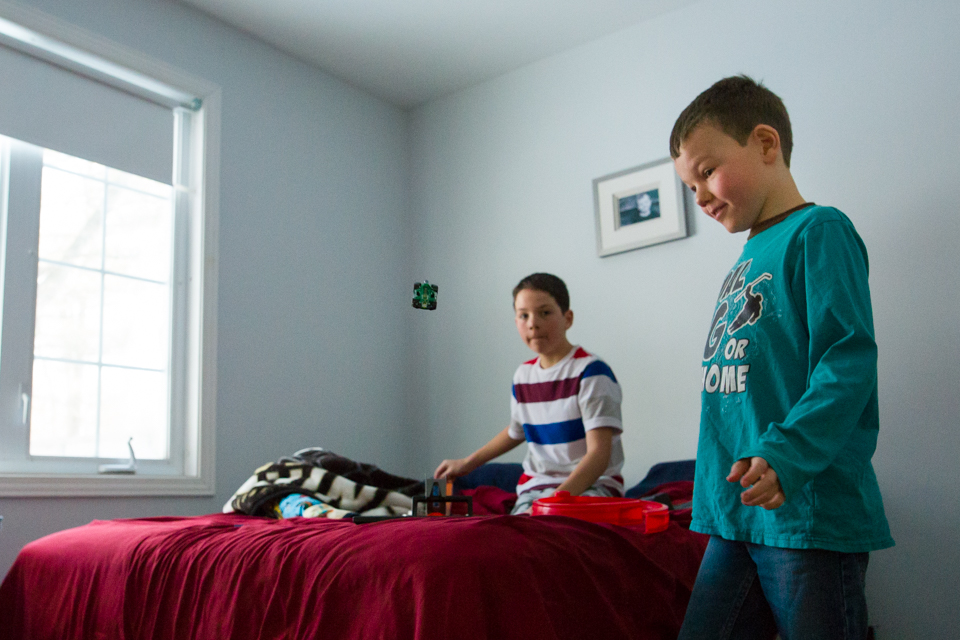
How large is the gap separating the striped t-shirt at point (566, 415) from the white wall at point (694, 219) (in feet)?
2.12

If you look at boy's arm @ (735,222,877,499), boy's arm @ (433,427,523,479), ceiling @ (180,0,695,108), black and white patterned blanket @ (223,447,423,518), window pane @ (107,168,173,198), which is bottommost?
black and white patterned blanket @ (223,447,423,518)

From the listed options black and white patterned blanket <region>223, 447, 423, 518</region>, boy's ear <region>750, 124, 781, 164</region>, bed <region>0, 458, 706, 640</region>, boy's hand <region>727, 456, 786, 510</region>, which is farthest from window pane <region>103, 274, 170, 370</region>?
boy's hand <region>727, 456, 786, 510</region>

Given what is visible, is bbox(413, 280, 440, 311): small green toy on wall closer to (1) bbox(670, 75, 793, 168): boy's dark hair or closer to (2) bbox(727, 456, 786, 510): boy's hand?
(1) bbox(670, 75, 793, 168): boy's dark hair

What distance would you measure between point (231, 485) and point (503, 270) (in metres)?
1.37

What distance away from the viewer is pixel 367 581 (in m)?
1.21

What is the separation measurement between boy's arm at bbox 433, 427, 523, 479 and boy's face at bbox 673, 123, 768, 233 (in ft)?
4.01

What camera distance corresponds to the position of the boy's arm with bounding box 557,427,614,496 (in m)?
2.05

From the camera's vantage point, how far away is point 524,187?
3369mm

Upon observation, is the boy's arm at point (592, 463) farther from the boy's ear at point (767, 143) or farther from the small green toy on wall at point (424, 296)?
the boy's ear at point (767, 143)

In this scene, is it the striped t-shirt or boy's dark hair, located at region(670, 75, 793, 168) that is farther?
the striped t-shirt

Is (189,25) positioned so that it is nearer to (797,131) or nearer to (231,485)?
(231,485)

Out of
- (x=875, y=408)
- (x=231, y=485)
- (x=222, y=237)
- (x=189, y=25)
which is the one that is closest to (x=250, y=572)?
(x=875, y=408)

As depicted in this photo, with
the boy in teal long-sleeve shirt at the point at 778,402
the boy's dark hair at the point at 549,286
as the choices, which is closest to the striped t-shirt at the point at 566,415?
the boy's dark hair at the point at 549,286

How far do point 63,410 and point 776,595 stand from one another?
88.6 inches
